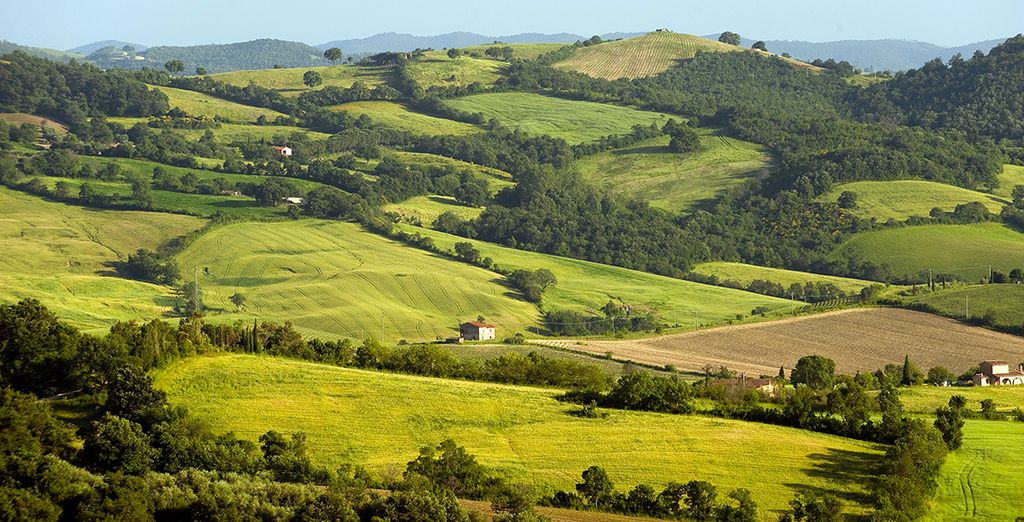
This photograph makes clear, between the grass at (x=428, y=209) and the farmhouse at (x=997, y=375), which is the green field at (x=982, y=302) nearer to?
the farmhouse at (x=997, y=375)

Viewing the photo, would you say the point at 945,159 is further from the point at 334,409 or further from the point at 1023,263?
the point at 334,409

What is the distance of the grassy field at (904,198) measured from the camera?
520ft

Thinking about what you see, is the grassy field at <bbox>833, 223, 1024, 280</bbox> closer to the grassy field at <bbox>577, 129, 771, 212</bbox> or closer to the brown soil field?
the brown soil field

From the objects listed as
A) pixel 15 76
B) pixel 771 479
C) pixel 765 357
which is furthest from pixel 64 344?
pixel 15 76

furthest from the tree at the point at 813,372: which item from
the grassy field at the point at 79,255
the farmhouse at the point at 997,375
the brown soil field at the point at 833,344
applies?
the grassy field at the point at 79,255

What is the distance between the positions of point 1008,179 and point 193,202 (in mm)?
95044

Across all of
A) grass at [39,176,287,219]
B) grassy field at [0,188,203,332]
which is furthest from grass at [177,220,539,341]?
grass at [39,176,287,219]

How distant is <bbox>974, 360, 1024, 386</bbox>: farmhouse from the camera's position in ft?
290

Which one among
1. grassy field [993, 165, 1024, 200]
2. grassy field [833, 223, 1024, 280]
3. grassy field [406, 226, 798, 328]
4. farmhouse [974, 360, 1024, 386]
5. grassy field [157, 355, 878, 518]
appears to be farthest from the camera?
grassy field [993, 165, 1024, 200]

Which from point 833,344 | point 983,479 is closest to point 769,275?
point 833,344

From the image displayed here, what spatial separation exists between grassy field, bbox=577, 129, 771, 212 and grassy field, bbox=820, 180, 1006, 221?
57.7 feet

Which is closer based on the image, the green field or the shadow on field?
the shadow on field

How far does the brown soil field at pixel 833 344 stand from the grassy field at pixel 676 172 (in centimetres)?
6966

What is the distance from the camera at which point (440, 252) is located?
135000 millimetres
